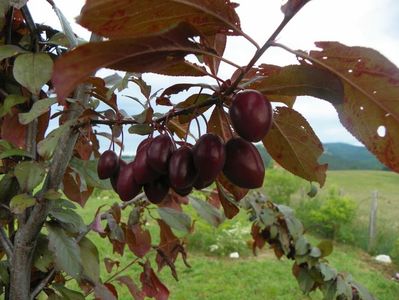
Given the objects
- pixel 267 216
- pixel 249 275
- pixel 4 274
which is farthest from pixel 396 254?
pixel 4 274

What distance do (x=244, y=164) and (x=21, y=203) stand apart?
453 millimetres

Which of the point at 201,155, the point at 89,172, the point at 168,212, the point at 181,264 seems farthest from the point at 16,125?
the point at 181,264

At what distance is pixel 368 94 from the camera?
0.49 m

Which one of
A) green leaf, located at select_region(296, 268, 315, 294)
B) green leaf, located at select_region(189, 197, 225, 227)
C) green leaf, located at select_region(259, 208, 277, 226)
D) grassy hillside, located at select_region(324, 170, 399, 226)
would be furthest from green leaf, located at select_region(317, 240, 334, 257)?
grassy hillside, located at select_region(324, 170, 399, 226)

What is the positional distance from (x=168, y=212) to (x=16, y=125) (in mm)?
516

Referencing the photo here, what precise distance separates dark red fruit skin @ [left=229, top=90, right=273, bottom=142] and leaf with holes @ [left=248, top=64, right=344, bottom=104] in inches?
1.9

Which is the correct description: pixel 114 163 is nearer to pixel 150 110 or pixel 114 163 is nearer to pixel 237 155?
pixel 150 110

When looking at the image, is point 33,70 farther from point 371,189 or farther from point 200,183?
point 371,189

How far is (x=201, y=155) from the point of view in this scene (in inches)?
19.7

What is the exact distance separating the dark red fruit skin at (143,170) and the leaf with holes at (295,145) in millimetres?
182

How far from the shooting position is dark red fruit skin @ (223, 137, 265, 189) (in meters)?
0.51

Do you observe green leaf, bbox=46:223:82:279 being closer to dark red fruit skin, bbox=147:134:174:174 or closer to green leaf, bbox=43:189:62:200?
green leaf, bbox=43:189:62:200

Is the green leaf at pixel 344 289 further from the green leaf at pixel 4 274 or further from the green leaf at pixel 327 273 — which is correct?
the green leaf at pixel 4 274

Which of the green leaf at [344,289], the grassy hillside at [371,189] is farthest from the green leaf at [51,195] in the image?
the grassy hillside at [371,189]
